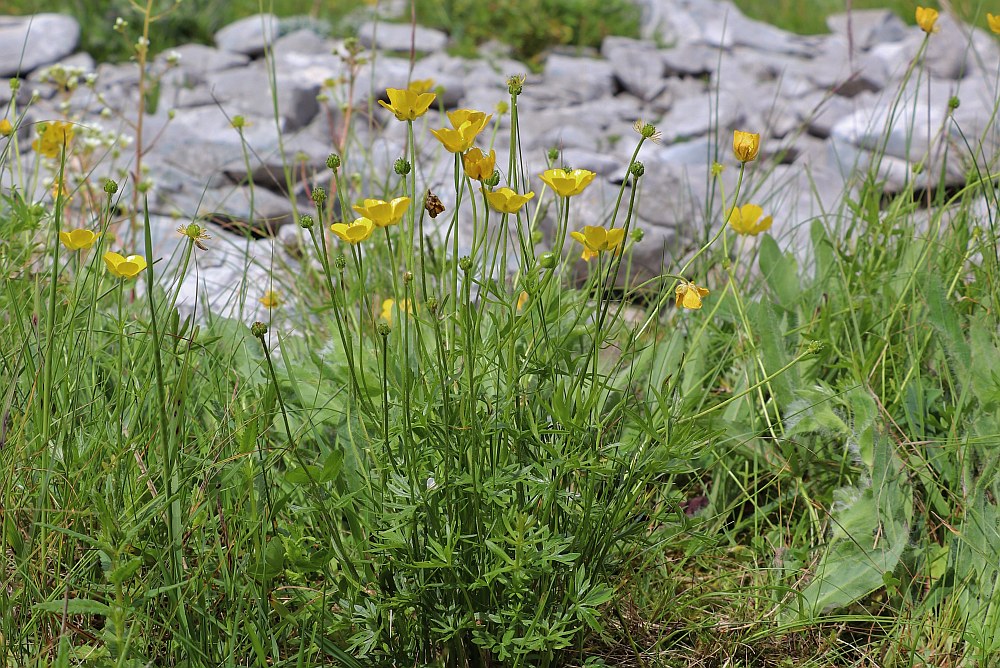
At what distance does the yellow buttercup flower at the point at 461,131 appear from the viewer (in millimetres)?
1044

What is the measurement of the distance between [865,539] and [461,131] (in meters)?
0.80

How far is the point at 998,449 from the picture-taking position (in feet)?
4.51

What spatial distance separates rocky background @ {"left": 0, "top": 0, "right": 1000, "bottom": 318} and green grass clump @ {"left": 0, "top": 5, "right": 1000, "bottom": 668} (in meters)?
0.47

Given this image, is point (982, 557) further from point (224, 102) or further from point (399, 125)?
point (224, 102)

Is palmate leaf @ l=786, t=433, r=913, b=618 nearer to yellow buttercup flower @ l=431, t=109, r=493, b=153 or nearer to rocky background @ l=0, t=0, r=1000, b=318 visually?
rocky background @ l=0, t=0, r=1000, b=318

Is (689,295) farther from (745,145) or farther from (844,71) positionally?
(844,71)

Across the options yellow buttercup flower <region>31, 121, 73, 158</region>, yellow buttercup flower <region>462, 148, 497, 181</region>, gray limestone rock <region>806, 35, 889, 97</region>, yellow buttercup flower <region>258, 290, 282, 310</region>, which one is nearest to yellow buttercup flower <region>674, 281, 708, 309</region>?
yellow buttercup flower <region>462, 148, 497, 181</region>

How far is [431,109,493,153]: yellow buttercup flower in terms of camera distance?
1044mm

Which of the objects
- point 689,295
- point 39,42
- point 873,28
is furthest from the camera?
point 873,28

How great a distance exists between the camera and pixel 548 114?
381cm

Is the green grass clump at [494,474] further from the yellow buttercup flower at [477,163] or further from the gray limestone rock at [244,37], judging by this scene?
the gray limestone rock at [244,37]

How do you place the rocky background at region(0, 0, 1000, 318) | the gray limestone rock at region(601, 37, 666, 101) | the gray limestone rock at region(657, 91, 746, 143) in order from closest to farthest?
the rocky background at region(0, 0, 1000, 318) → the gray limestone rock at region(657, 91, 746, 143) → the gray limestone rock at region(601, 37, 666, 101)

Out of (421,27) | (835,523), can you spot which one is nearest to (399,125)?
(421,27)

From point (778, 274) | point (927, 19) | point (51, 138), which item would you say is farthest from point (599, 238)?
point (51, 138)
